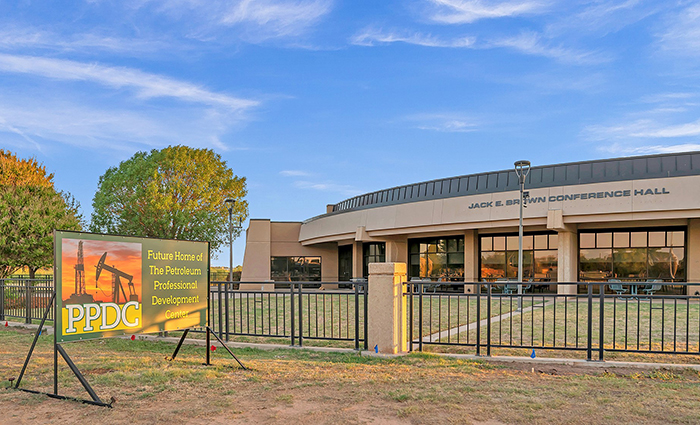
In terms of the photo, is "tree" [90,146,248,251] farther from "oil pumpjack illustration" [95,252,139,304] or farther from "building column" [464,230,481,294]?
"oil pumpjack illustration" [95,252,139,304]

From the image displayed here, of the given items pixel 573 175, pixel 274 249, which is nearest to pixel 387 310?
pixel 573 175

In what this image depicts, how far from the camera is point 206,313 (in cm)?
851

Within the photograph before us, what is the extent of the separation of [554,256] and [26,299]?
943 inches

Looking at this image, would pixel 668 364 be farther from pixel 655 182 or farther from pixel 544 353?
pixel 655 182

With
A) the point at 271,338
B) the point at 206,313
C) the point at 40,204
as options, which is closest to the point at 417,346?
the point at 271,338

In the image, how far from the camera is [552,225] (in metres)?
23.7

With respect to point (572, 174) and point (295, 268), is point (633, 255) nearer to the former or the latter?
point (572, 174)

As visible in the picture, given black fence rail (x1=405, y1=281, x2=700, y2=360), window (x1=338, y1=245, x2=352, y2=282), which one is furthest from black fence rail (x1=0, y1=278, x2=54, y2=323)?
window (x1=338, y1=245, x2=352, y2=282)

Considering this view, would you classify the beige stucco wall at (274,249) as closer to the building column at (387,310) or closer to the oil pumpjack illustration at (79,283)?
the building column at (387,310)

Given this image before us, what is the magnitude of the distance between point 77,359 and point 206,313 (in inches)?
88.1

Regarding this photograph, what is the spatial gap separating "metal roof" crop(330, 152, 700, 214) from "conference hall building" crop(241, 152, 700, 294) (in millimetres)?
49

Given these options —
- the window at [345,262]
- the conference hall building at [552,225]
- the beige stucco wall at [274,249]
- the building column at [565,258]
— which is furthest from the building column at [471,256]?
the beige stucco wall at [274,249]

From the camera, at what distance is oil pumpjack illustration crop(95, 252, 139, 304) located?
6746 mm

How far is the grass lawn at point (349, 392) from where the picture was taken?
5359mm
